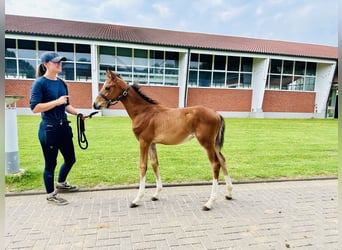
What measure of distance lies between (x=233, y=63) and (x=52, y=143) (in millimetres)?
18970

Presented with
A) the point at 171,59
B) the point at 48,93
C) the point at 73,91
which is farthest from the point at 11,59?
the point at 48,93

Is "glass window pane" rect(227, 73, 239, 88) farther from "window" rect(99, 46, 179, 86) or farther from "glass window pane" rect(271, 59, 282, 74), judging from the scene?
"window" rect(99, 46, 179, 86)

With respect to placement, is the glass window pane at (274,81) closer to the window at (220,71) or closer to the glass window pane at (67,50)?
the window at (220,71)

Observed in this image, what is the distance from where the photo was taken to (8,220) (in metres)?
3.00

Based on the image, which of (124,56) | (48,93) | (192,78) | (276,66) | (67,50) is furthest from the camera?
(276,66)

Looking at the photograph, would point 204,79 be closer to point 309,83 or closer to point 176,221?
point 309,83

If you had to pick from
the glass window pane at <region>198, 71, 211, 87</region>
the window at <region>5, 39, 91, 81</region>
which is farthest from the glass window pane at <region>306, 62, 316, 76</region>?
the window at <region>5, 39, 91, 81</region>

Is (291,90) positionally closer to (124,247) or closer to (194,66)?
(194,66)

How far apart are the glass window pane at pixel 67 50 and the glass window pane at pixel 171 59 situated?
7159 mm

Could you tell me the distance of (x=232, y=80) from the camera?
20.2 metres

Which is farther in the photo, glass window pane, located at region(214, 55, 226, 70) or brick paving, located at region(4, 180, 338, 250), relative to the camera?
glass window pane, located at region(214, 55, 226, 70)

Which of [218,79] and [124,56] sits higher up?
[124,56]

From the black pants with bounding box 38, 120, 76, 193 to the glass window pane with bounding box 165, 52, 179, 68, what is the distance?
16283 mm

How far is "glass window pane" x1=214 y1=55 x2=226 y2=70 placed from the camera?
19594 millimetres
